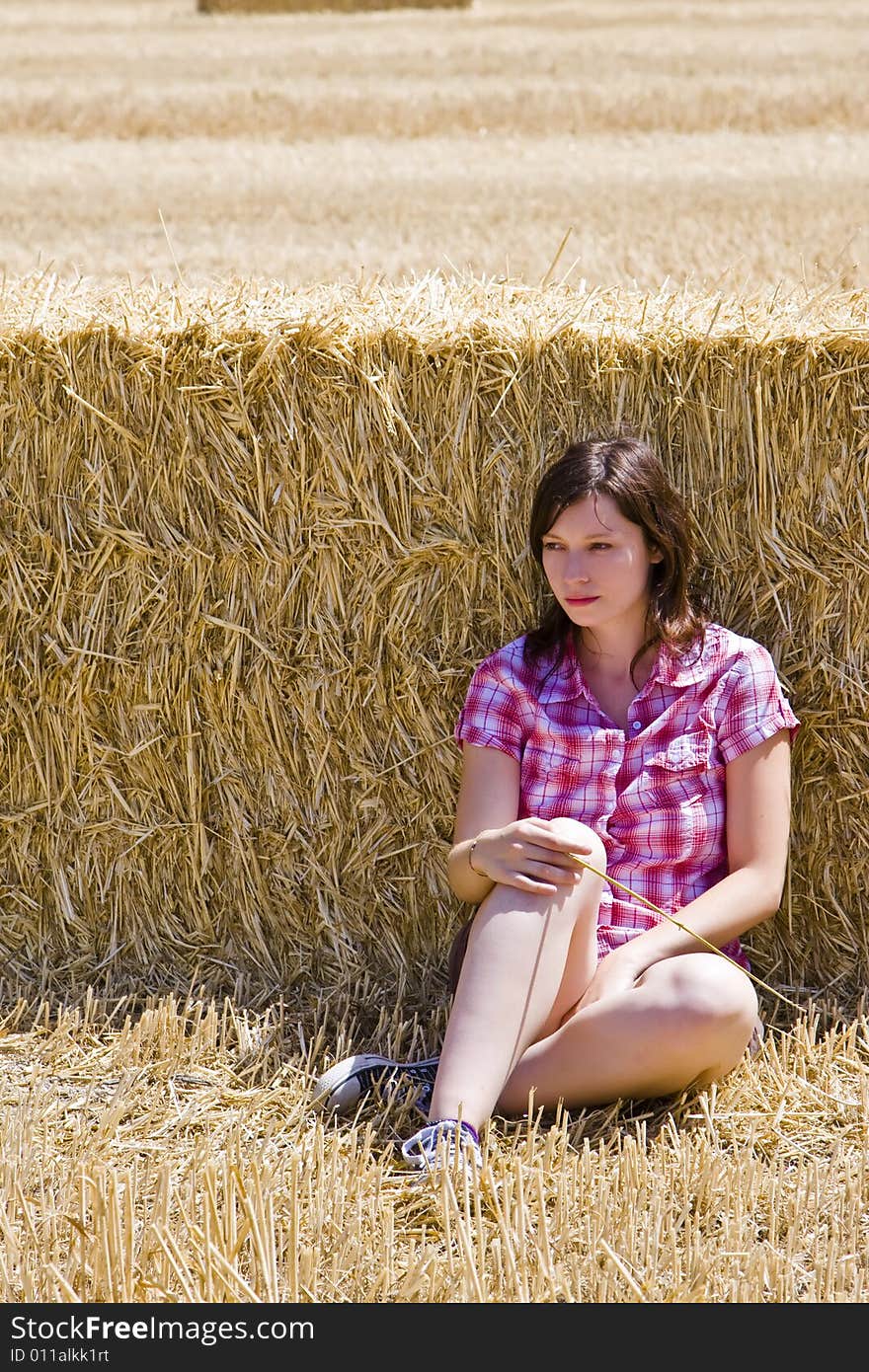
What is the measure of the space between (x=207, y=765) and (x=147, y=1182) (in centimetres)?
81

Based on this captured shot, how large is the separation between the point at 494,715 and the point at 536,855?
30cm

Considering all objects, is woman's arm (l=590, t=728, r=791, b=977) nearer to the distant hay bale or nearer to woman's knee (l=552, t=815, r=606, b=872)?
woman's knee (l=552, t=815, r=606, b=872)

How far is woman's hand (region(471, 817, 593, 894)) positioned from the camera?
1.85m

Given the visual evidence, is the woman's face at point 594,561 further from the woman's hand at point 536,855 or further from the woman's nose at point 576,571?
the woman's hand at point 536,855

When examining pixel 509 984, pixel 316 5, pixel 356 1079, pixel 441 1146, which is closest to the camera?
pixel 441 1146

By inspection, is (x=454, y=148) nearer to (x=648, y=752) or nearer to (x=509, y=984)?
(x=648, y=752)

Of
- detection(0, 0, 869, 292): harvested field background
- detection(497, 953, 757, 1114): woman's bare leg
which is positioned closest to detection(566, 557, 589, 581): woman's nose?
detection(497, 953, 757, 1114): woman's bare leg

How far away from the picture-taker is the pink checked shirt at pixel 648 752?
6.62ft

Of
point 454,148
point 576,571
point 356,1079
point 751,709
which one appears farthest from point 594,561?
point 454,148

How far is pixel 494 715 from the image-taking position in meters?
2.09

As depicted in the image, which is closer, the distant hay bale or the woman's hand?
the woman's hand

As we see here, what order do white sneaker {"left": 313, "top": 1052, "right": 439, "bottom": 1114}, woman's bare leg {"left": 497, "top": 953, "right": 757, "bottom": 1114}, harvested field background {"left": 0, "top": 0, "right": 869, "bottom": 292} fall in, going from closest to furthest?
woman's bare leg {"left": 497, "top": 953, "right": 757, "bottom": 1114}
white sneaker {"left": 313, "top": 1052, "right": 439, "bottom": 1114}
harvested field background {"left": 0, "top": 0, "right": 869, "bottom": 292}

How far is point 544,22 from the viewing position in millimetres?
8477

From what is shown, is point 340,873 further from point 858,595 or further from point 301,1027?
point 858,595
